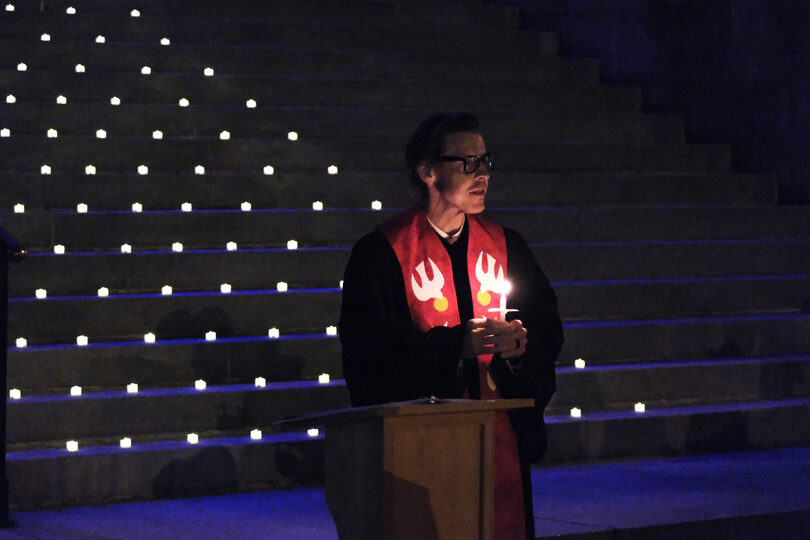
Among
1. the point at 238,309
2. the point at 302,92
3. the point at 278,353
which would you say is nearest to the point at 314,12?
the point at 302,92

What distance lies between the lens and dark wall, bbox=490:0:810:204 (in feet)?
31.2

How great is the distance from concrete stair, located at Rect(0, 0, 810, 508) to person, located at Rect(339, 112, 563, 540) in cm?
235

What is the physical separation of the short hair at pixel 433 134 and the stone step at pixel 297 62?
207 inches

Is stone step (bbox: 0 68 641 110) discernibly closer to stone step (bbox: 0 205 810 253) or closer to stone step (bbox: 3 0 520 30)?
stone step (bbox: 3 0 520 30)

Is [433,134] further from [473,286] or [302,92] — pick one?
[302,92]

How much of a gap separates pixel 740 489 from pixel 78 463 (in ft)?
10.7

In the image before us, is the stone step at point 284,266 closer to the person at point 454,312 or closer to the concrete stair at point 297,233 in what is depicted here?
the concrete stair at point 297,233

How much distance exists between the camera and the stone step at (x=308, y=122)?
8.46 metres

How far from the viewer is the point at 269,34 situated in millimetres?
10000

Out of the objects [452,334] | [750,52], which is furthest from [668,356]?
[452,334]

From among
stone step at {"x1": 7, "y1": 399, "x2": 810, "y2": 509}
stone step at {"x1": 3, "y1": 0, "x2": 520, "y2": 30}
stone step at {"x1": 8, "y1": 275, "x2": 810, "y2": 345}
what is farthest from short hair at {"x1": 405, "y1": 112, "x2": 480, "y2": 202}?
stone step at {"x1": 3, "y1": 0, "x2": 520, "y2": 30}

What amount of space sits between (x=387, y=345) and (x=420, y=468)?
83cm

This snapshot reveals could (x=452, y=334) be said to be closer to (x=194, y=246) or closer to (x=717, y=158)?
(x=194, y=246)

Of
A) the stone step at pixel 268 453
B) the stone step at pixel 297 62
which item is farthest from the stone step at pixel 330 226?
the stone step at pixel 297 62
